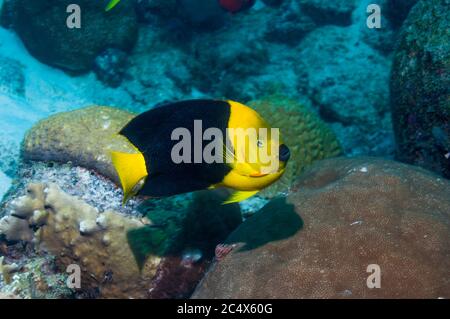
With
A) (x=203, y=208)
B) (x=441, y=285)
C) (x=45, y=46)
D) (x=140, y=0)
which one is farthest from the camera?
(x=140, y=0)

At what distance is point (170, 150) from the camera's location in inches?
76.9

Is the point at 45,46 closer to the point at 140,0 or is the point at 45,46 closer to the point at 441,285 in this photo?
the point at 140,0

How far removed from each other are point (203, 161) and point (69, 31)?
271 inches

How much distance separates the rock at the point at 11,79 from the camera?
6.74 m

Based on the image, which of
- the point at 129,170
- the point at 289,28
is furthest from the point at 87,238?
the point at 289,28

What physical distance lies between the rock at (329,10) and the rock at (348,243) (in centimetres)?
588

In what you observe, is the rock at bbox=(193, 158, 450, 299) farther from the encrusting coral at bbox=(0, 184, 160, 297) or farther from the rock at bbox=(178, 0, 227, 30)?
the rock at bbox=(178, 0, 227, 30)

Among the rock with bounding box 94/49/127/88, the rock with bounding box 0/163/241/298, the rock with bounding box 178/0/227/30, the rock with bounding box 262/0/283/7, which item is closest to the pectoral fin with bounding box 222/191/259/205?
the rock with bounding box 0/163/241/298

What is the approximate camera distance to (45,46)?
742 cm

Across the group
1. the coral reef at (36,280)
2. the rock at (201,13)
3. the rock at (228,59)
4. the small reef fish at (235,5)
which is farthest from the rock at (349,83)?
the coral reef at (36,280)

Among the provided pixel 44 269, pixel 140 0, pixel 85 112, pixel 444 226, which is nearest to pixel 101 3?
pixel 140 0

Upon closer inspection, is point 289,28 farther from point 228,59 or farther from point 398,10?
point 398,10

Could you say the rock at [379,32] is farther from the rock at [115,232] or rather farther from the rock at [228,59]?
the rock at [115,232]
